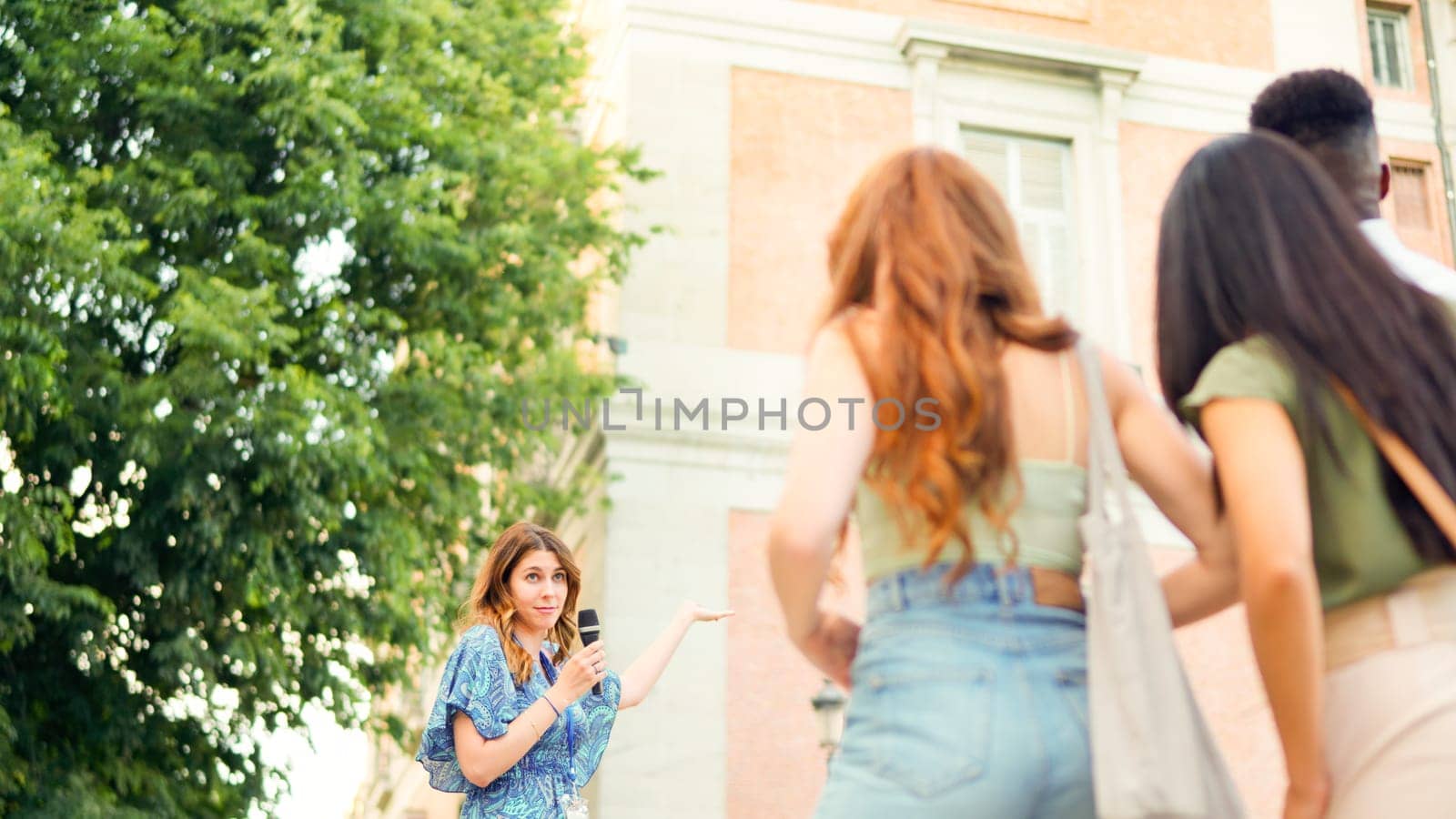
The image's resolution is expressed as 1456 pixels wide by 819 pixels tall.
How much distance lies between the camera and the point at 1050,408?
2.75 m

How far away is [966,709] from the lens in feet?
8.19

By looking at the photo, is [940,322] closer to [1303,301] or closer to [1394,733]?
[1303,301]

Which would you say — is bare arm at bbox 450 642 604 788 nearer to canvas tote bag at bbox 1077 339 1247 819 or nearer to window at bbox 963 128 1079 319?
canvas tote bag at bbox 1077 339 1247 819

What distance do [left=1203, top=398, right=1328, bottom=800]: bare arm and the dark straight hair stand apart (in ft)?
0.53

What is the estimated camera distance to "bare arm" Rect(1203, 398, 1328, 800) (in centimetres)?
252

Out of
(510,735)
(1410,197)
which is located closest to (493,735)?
(510,735)

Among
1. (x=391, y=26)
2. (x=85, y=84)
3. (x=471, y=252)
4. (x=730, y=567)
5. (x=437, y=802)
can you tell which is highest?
(x=391, y=26)

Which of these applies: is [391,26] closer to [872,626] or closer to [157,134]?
[157,134]

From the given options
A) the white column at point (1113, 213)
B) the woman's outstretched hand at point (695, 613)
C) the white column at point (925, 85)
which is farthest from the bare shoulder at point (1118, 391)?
the white column at point (925, 85)

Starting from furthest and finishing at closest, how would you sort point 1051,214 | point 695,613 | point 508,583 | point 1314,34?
point 1314,34 → point 1051,214 → point 508,583 → point 695,613

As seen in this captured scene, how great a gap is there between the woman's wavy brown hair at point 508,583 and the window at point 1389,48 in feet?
58.2

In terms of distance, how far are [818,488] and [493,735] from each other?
2579 mm

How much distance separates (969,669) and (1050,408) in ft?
1.55

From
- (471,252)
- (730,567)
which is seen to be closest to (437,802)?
(730,567)
